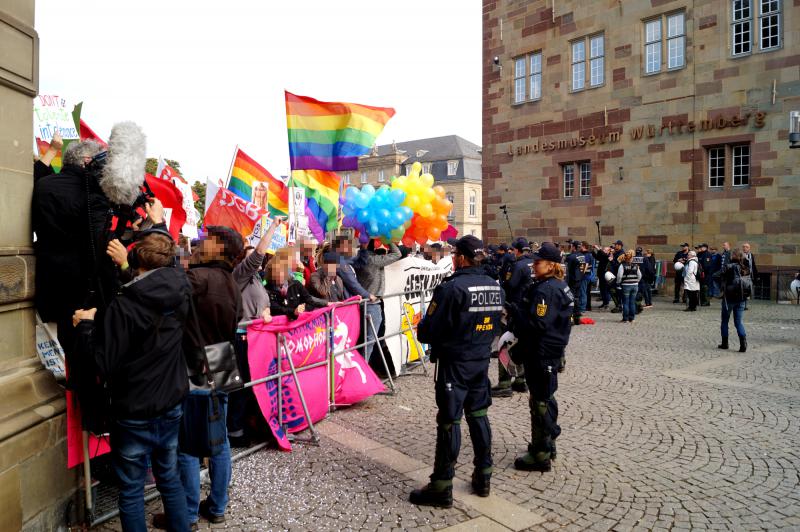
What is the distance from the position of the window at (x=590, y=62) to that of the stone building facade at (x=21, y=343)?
70.9ft

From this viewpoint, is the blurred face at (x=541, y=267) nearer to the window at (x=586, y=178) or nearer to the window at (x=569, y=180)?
the window at (x=586, y=178)

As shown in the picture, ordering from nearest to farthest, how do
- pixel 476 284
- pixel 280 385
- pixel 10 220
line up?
pixel 10 220
pixel 476 284
pixel 280 385

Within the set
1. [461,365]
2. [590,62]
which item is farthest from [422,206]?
[590,62]

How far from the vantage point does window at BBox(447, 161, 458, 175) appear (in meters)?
72.9

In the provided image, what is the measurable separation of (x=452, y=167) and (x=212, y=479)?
7107 cm

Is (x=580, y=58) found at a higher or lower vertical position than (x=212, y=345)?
higher

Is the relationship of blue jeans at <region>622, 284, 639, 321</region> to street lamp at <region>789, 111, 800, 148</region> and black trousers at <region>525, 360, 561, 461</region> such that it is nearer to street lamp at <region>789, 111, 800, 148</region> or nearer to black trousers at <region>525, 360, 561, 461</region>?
street lamp at <region>789, 111, 800, 148</region>

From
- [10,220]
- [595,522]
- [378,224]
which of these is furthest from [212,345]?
[378,224]

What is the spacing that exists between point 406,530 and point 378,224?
457 cm

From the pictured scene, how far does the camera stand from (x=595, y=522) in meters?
4.07

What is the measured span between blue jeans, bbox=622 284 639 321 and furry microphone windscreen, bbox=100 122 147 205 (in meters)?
12.7

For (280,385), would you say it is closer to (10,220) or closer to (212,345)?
(212,345)

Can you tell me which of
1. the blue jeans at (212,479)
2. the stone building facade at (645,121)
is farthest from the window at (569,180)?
the blue jeans at (212,479)

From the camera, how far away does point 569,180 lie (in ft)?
76.4
